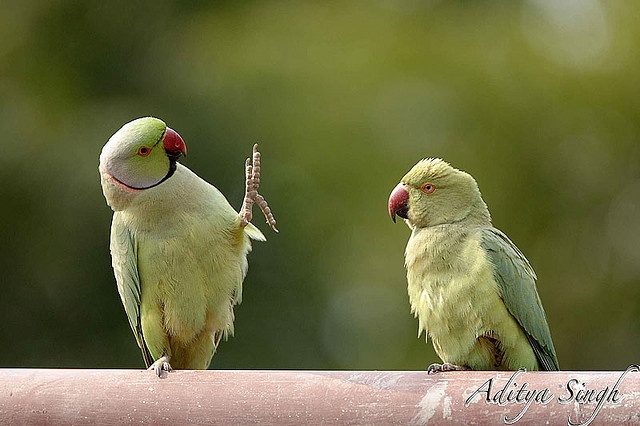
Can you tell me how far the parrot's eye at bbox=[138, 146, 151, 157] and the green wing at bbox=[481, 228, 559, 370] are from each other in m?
1.24

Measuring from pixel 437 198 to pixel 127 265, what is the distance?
3.87ft

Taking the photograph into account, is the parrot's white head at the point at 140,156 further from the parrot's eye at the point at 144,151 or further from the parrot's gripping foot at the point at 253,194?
the parrot's gripping foot at the point at 253,194

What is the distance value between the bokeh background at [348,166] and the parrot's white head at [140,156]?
394cm

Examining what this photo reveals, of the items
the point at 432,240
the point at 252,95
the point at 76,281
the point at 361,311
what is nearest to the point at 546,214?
the point at 361,311

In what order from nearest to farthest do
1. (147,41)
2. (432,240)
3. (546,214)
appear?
1. (432,240)
2. (546,214)
3. (147,41)

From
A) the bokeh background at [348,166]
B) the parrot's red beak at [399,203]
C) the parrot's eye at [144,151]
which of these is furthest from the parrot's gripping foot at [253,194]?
the bokeh background at [348,166]

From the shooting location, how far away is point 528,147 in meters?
7.78

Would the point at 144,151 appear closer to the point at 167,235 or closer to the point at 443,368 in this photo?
the point at 167,235

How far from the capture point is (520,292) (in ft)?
11.2

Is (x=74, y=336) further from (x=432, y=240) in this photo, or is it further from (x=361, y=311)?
(x=432, y=240)

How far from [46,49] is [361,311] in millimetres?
3702
